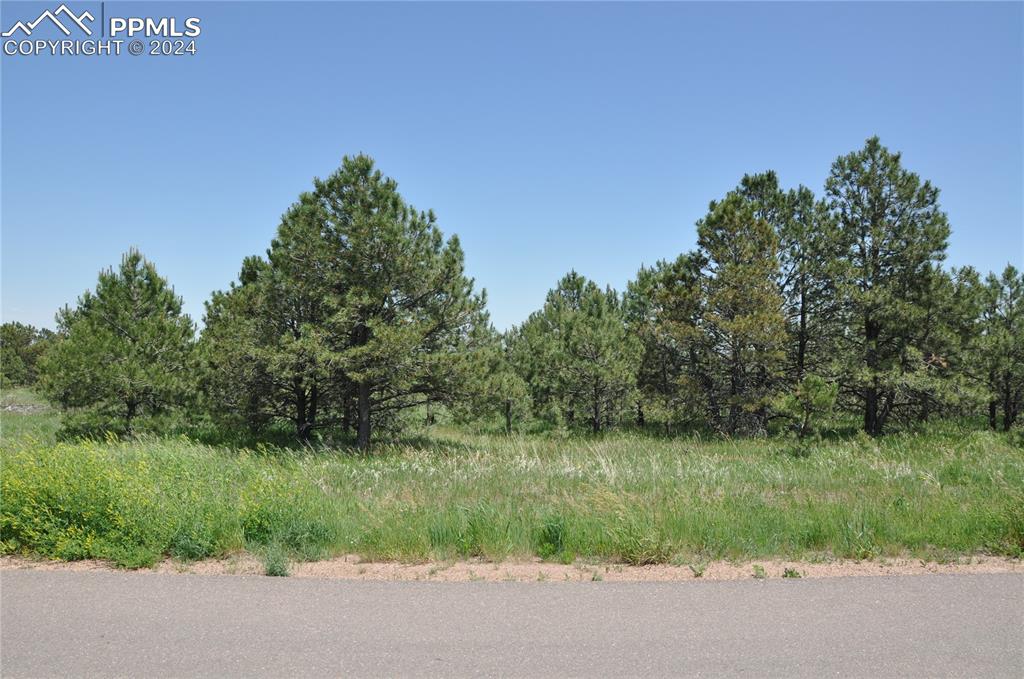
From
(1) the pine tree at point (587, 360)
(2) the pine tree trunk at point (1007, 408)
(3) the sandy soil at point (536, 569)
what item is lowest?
(2) the pine tree trunk at point (1007, 408)

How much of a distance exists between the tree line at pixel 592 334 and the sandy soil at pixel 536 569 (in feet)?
32.2

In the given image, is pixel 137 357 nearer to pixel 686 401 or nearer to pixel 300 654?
pixel 300 654

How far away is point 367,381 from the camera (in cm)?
1728

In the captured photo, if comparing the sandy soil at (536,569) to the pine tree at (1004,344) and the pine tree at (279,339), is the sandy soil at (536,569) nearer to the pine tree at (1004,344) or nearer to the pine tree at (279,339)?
the pine tree at (279,339)

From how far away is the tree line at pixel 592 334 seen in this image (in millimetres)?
16938

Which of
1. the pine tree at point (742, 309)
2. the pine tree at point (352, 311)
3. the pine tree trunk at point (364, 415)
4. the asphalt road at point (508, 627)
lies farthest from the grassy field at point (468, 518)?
the pine tree at point (742, 309)

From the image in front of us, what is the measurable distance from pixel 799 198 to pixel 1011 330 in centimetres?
1026

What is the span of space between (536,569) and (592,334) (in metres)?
18.1

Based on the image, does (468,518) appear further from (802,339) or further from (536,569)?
(802,339)

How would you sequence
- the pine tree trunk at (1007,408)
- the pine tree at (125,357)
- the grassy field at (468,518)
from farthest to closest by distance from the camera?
the pine tree trunk at (1007,408), the pine tree at (125,357), the grassy field at (468,518)

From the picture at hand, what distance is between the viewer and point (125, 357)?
17516 mm

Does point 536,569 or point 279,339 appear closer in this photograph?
point 536,569

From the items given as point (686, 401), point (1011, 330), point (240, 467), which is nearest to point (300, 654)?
point (240, 467)

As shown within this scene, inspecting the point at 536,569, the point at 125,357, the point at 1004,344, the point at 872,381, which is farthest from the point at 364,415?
the point at 1004,344
